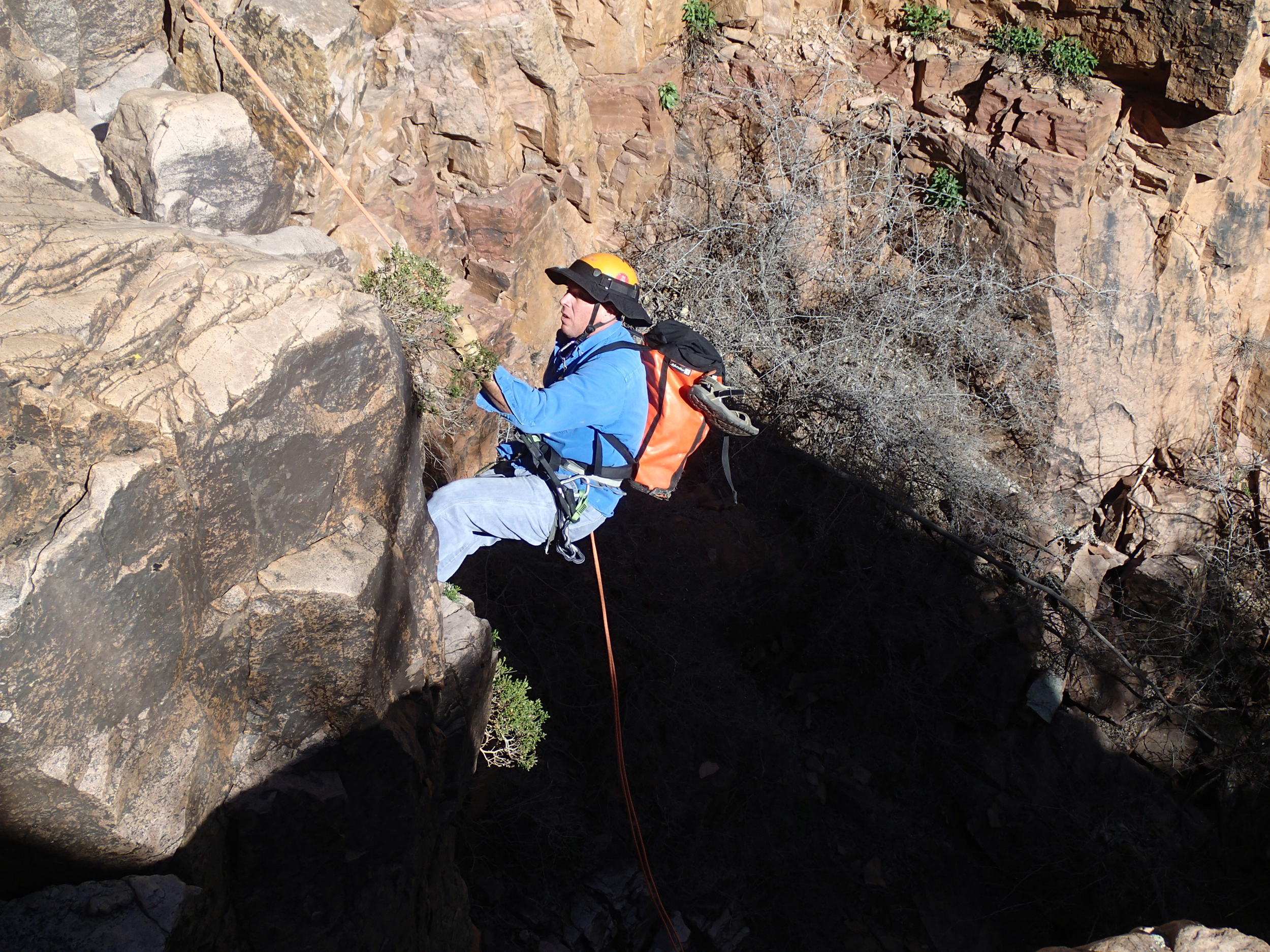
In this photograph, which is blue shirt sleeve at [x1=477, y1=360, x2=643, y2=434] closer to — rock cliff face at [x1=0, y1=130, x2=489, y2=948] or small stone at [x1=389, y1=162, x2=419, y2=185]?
rock cliff face at [x1=0, y1=130, x2=489, y2=948]

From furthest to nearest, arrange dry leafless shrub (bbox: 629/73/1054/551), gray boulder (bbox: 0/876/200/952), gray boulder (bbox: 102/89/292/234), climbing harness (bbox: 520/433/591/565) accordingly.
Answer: dry leafless shrub (bbox: 629/73/1054/551) < climbing harness (bbox: 520/433/591/565) < gray boulder (bbox: 102/89/292/234) < gray boulder (bbox: 0/876/200/952)

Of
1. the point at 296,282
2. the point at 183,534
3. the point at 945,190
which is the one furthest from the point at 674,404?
the point at 945,190

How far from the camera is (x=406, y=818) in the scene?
9.56 feet

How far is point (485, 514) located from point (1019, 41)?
580 centimetres

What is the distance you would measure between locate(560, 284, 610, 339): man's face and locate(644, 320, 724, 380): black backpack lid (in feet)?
0.77

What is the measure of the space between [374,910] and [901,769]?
4.87 meters

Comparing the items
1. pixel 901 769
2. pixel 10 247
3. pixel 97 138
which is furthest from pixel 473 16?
pixel 901 769

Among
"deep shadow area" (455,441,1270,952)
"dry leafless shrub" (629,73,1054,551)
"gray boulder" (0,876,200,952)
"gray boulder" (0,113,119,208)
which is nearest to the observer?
"gray boulder" (0,876,200,952)

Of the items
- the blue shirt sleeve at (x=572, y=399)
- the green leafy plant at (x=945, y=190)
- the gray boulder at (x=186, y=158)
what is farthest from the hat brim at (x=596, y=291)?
the green leafy plant at (x=945, y=190)

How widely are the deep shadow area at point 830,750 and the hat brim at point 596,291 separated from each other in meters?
2.28

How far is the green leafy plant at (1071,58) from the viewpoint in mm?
6367

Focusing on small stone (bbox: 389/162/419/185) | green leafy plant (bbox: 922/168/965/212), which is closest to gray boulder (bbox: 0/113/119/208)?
small stone (bbox: 389/162/419/185)

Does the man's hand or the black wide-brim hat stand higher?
the black wide-brim hat

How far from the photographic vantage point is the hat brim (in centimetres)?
350
